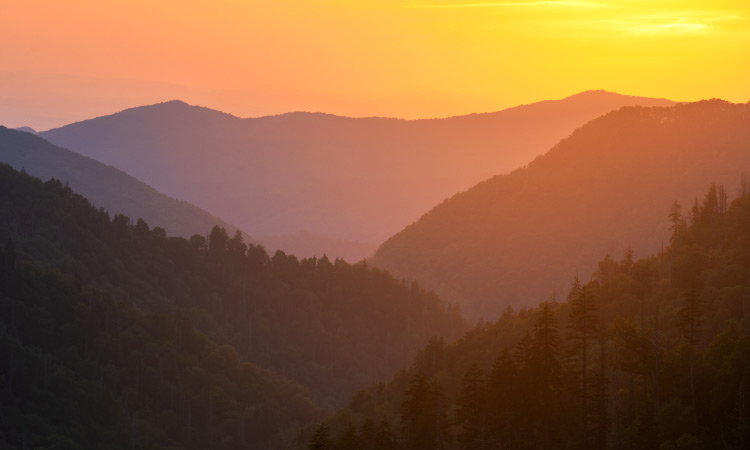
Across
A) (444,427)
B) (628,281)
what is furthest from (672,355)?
(628,281)

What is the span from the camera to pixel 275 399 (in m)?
191

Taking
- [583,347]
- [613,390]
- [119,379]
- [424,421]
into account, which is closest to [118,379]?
[119,379]

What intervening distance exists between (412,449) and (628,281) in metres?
48.4

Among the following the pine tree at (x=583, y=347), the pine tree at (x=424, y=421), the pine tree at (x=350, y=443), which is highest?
the pine tree at (x=583, y=347)

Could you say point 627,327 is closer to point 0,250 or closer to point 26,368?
point 26,368

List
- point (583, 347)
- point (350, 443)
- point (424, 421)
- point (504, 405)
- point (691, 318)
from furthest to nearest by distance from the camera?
point (691, 318)
point (350, 443)
point (424, 421)
point (583, 347)
point (504, 405)

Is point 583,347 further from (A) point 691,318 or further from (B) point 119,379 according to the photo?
(B) point 119,379

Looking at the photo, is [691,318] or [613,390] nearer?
[613,390]

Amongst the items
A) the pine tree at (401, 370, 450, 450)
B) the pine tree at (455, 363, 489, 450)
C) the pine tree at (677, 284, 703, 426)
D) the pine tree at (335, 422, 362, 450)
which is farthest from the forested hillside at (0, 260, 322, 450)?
the pine tree at (677, 284, 703, 426)

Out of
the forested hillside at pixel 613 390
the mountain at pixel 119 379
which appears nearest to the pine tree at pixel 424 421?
the forested hillside at pixel 613 390

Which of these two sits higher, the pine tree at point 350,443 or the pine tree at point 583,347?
the pine tree at point 583,347

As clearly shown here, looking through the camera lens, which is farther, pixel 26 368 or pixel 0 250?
pixel 0 250

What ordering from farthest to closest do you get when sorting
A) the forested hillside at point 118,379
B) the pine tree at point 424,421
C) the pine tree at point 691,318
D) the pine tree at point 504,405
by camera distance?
1. the forested hillside at point 118,379
2. the pine tree at point 691,318
3. the pine tree at point 424,421
4. the pine tree at point 504,405

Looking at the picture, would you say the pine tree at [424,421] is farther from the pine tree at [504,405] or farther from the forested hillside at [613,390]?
the pine tree at [504,405]
